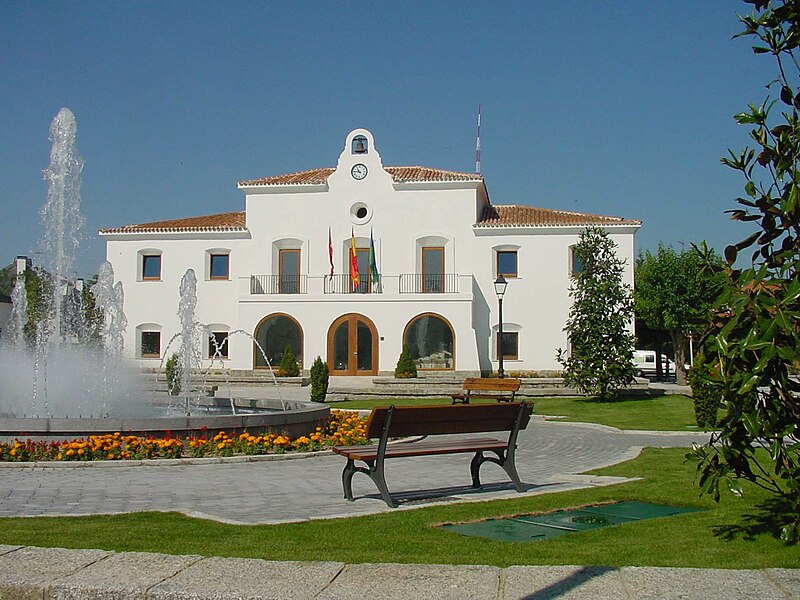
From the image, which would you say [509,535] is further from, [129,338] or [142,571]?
[129,338]

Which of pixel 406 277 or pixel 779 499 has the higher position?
pixel 406 277

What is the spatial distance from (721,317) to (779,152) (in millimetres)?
1180

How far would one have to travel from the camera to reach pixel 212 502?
8.79 meters

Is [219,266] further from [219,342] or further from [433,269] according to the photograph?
[433,269]

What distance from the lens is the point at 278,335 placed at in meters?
38.8

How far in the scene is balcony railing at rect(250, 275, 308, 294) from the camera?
4003cm

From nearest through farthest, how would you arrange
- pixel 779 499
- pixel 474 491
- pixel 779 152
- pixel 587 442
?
pixel 779 152, pixel 779 499, pixel 474 491, pixel 587 442

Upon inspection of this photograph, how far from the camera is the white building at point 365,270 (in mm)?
38125

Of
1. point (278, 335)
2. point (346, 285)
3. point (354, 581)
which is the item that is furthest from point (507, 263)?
point (354, 581)

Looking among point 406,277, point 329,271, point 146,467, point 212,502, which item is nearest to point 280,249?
point 329,271

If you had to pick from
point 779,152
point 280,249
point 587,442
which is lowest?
point 587,442

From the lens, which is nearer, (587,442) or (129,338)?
(587,442)

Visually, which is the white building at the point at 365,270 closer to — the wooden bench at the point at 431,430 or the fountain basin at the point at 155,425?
the fountain basin at the point at 155,425

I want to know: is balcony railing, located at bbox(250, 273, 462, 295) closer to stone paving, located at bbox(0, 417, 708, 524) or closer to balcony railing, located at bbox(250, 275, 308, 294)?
balcony railing, located at bbox(250, 275, 308, 294)
